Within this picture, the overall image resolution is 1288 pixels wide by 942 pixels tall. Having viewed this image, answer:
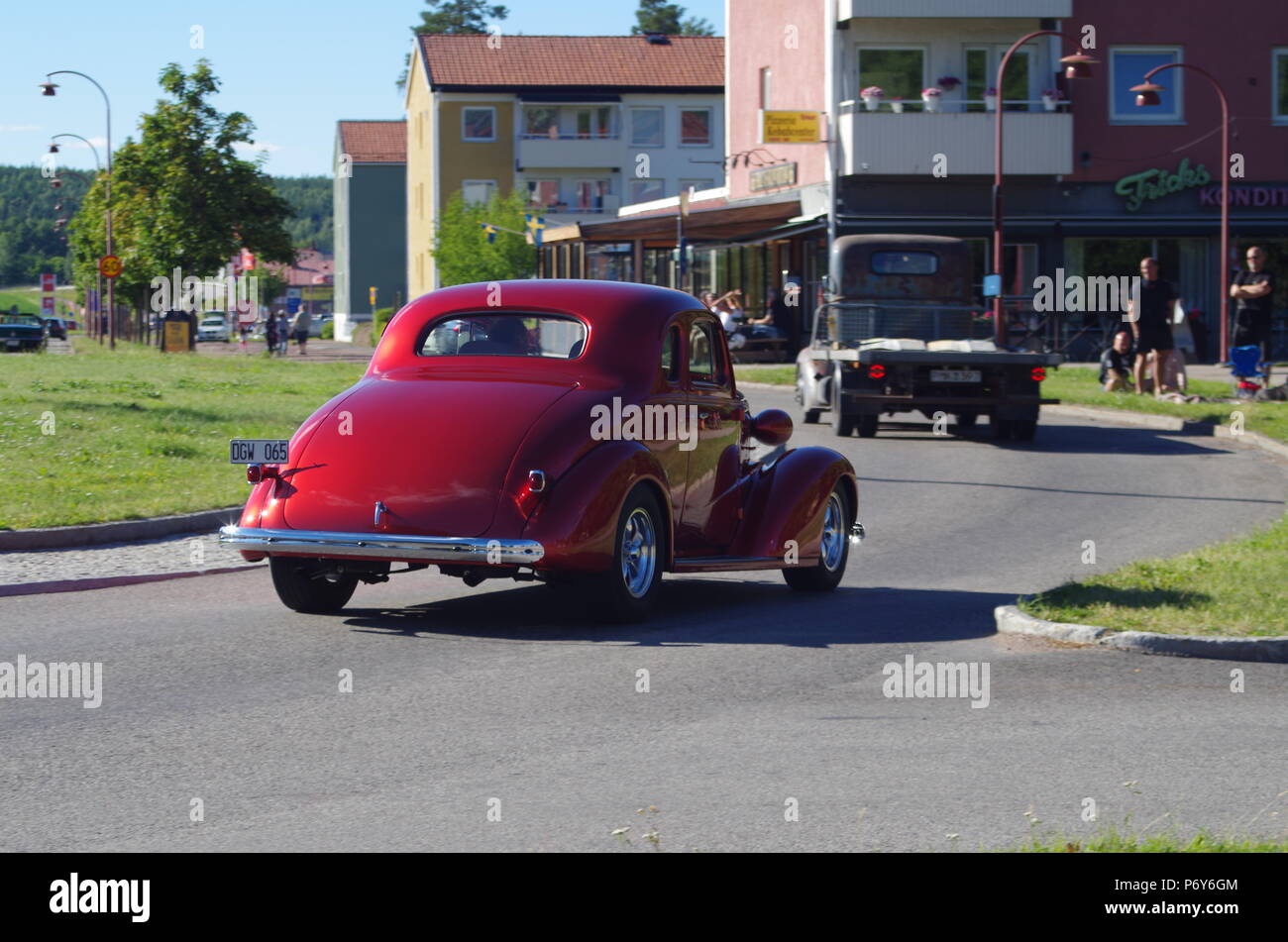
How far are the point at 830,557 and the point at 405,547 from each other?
132 inches

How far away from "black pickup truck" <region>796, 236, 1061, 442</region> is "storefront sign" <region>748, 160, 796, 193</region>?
74.8 feet

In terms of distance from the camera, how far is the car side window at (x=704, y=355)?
10.4 metres

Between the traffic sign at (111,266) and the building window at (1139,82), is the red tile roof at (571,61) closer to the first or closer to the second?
the traffic sign at (111,266)

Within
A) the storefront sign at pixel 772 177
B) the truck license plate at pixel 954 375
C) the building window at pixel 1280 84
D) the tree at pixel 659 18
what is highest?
the tree at pixel 659 18

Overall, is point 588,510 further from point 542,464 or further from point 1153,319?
point 1153,319

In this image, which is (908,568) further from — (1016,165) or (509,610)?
(1016,165)

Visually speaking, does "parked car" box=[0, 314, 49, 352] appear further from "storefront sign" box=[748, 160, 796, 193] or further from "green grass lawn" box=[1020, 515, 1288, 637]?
"green grass lawn" box=[1020, 515, 1288, 637]

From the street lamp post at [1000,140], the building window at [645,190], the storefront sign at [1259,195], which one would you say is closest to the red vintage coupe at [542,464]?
the street lamp post at [1000,140]

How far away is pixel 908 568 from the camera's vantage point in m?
12.2

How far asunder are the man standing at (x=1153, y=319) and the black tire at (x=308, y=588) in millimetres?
16451

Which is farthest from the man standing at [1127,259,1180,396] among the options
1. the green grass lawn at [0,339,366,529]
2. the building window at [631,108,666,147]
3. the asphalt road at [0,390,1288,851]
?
the building window at [631,108,666,147]

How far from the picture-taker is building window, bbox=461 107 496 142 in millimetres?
84012
